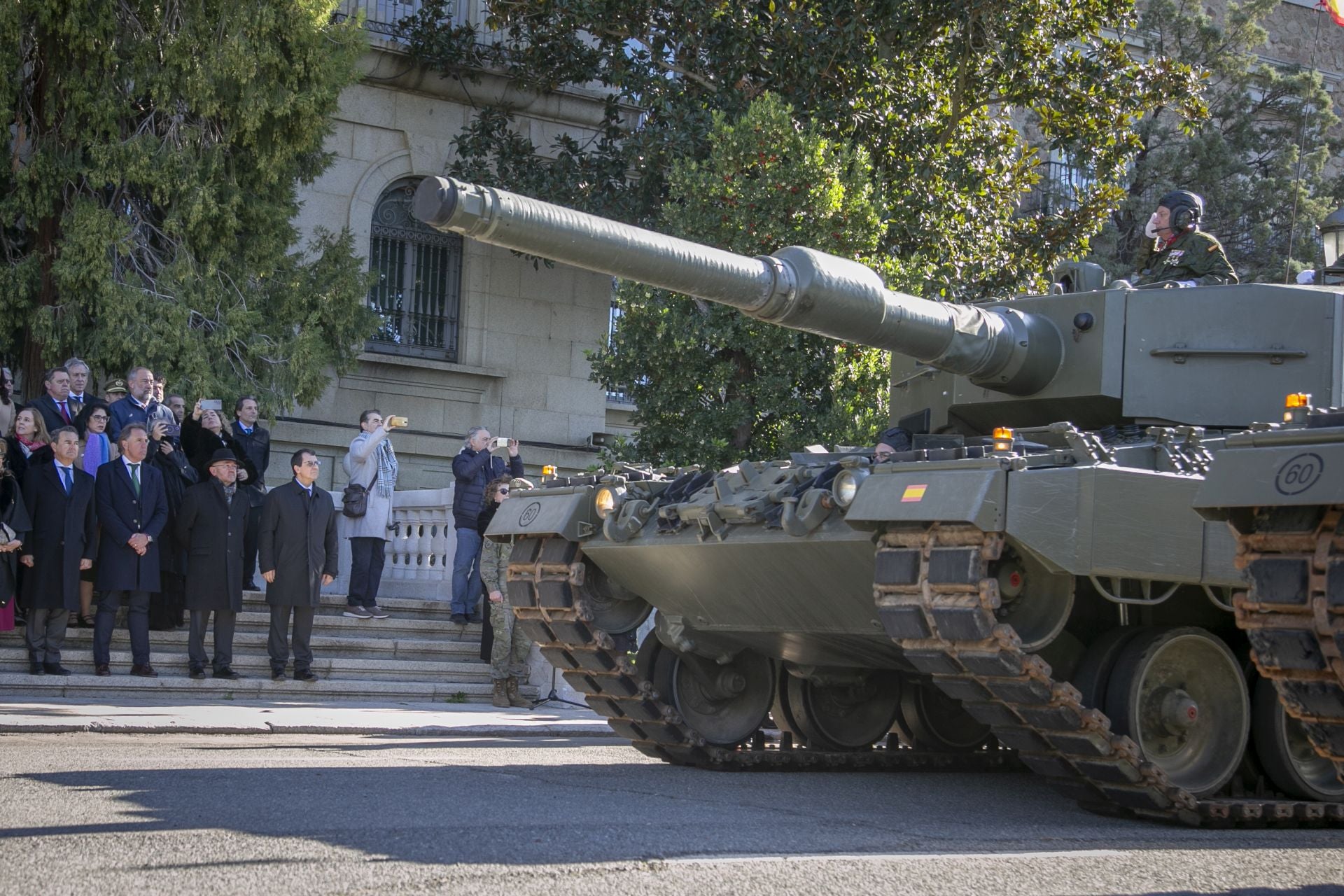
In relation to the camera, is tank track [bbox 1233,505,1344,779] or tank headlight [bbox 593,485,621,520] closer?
tank track [bbox 1233,505,1344,779]

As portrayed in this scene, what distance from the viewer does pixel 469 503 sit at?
47.4 feet

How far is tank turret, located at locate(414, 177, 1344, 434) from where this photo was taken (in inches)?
303

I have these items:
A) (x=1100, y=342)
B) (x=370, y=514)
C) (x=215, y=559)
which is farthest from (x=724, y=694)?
(x=370, y=514)

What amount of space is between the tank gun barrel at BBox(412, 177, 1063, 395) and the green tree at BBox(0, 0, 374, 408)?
9780 millimetres

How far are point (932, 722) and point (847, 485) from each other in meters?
2.96

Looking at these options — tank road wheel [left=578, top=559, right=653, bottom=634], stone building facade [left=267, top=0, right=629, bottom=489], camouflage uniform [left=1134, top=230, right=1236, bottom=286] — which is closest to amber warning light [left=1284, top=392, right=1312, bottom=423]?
camouflage uniform [left=1134, top=230, right=1236, bottom=286]

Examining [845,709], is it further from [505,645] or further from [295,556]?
[295,556]

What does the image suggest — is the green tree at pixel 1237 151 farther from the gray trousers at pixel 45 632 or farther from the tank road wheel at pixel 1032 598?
the tank road wheel at pixel 1032 598

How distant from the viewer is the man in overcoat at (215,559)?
482 inches

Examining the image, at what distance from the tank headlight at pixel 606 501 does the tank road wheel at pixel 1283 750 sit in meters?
3.39

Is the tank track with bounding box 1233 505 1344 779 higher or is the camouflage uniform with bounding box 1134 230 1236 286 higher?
the camouflage uniform with bounding box 1134 230 1236 286

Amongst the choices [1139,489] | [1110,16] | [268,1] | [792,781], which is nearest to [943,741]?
[792,781]

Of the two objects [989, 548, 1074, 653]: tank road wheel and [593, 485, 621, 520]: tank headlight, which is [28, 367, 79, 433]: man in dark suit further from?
[989, 548, 1074, 653]: tank road wheel

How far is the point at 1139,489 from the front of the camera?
7242 mm
